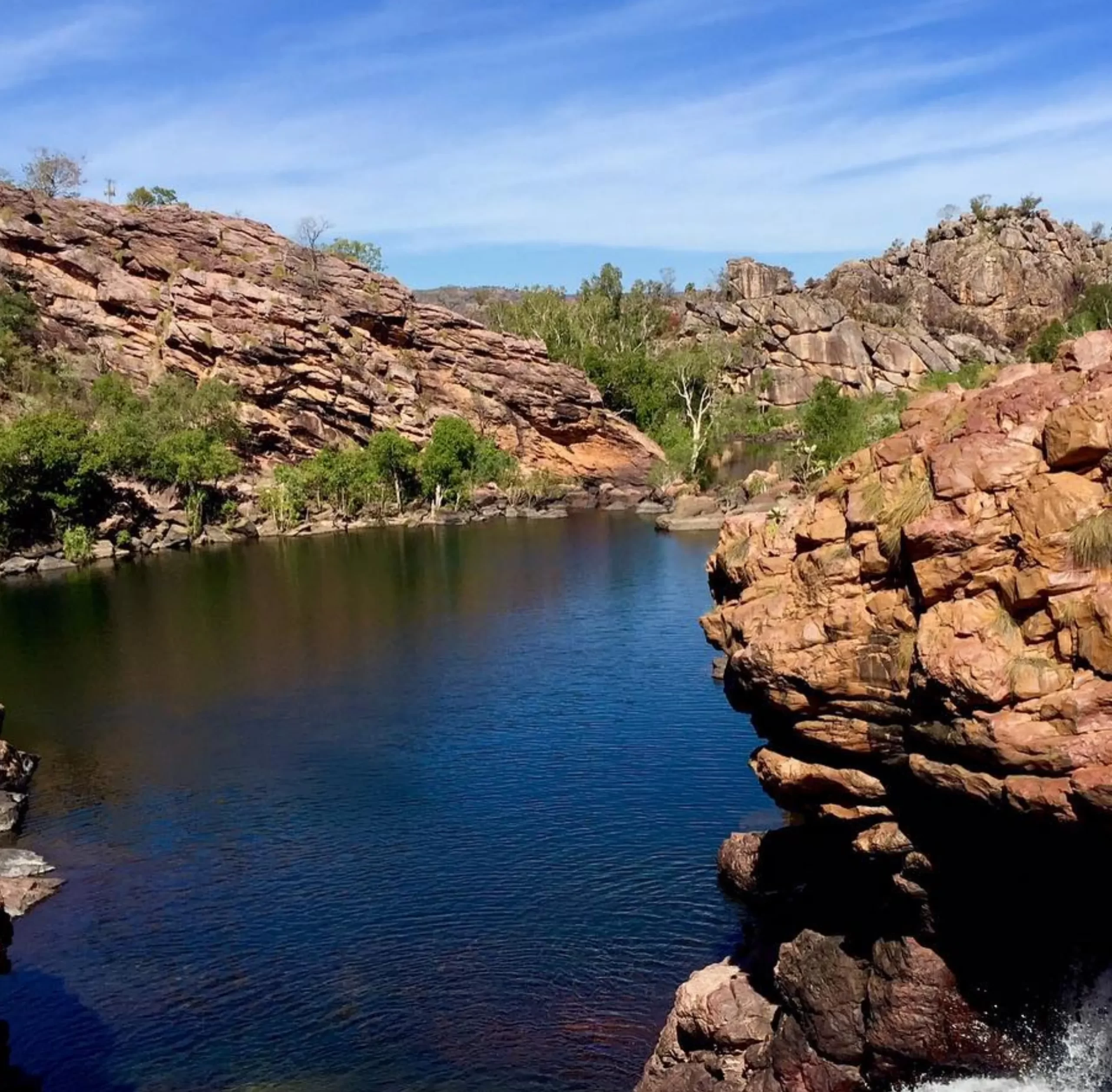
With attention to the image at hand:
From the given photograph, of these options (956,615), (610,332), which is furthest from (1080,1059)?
(610,332)

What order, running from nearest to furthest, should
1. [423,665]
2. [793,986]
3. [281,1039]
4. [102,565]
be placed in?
[793,986] < [281,1039] < [423,665] < [102,565]

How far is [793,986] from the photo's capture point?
17.5 metres

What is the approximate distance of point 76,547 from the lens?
82438 millimetres

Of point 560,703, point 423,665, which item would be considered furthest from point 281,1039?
point 423,665

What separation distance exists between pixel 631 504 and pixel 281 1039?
9092cm

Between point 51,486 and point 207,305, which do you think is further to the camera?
point 207,305

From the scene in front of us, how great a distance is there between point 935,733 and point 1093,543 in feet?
10.0

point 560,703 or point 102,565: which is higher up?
point 102,565

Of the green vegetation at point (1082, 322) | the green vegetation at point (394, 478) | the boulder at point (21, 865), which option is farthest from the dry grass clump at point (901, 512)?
the green vegetation at point (394, 478)

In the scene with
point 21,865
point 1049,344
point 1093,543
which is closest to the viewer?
point 1093,543

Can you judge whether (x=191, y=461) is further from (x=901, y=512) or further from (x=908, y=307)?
(x=908, y=307)

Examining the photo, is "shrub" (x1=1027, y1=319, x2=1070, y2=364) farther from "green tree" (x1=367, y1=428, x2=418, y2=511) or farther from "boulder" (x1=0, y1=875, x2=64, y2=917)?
"boulder" (x1=0, y1=875, x2=64, y2=917)

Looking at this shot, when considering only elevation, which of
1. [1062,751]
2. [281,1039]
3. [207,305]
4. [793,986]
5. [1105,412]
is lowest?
[281,1039]

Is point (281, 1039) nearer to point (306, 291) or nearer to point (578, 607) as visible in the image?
point (578, 607)
